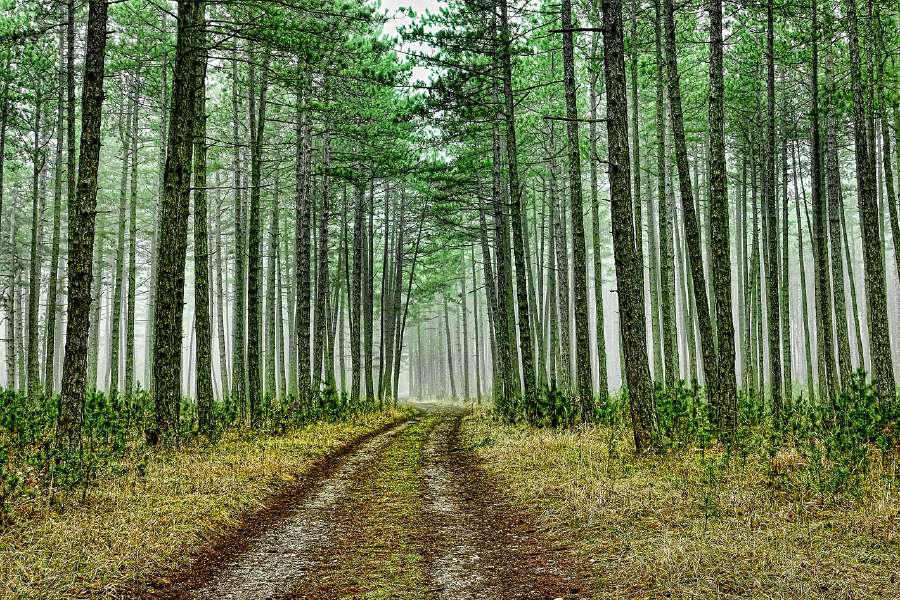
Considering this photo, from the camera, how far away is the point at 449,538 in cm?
639

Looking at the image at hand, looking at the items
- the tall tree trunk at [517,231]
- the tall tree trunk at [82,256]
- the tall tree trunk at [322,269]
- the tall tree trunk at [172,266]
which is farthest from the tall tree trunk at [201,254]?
the tall tree trunk at [517,231]

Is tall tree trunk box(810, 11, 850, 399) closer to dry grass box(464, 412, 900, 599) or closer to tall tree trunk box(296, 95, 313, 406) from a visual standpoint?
dry grass box(464, 412, 900, 599)

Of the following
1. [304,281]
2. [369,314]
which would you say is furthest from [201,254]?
[369,314]

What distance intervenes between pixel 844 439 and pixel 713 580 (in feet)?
15.2

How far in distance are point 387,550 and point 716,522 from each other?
134 inches

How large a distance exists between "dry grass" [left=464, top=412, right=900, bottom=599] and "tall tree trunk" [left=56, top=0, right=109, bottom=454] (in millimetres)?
6205

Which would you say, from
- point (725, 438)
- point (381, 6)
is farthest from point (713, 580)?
point (381, 6)

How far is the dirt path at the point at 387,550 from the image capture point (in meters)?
4.91

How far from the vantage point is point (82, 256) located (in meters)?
7.88

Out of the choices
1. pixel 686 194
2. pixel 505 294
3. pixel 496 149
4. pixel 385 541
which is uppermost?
pixel 496 149

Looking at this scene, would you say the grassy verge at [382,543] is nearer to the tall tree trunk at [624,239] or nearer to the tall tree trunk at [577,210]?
the tall tree trunk at [624,239]

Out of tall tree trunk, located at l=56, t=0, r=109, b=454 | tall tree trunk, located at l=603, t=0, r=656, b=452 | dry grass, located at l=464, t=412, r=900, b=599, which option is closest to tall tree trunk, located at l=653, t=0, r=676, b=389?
tall tree trunk, located at l=603, t=0, r=656, b=452

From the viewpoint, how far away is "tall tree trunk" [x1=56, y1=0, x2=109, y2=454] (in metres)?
7.79

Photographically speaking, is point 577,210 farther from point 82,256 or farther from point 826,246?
point 82,256
